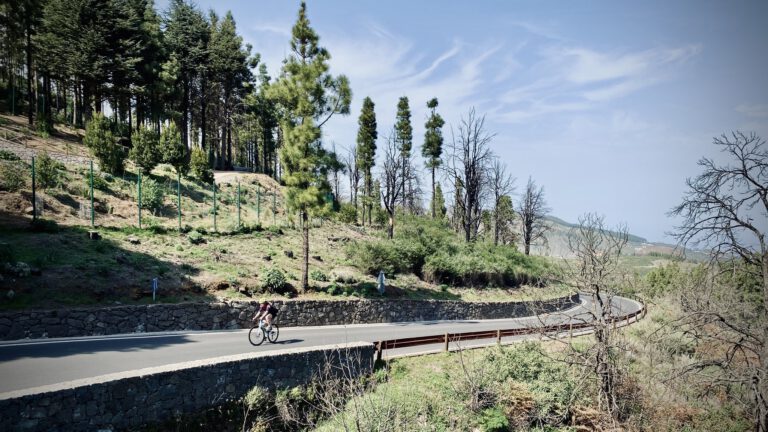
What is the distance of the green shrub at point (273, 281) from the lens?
66.3 ft

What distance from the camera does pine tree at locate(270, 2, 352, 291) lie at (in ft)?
73.3

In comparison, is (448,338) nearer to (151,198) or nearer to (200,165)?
(151,198)

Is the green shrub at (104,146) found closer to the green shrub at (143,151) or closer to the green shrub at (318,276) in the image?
the green shrub at (143,151)

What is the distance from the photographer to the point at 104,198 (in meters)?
24.7

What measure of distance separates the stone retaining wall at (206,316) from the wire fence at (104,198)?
544cm

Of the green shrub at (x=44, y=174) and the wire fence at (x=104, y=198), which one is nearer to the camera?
the wire fence at (x=104, y=198)

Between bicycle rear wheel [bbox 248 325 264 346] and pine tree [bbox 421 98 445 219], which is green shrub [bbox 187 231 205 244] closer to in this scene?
bicycle rear wheel [bbox 248 325 264 346]

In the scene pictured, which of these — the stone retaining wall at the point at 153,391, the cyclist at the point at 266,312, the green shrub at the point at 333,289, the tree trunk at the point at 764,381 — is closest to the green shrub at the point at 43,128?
the green shrub at the point at 333,289

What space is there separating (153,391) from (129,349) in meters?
3.75

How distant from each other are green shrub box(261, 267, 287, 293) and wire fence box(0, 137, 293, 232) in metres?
3.23

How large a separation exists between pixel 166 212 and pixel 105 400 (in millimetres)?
19505

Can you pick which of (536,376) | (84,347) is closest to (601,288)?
(536,376)

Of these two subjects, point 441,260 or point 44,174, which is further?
point 441,260

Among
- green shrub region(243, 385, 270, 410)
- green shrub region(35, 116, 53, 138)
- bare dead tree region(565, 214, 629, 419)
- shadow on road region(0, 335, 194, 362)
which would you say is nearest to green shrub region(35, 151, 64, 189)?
green shrub region(35, 116, 53, 138)
